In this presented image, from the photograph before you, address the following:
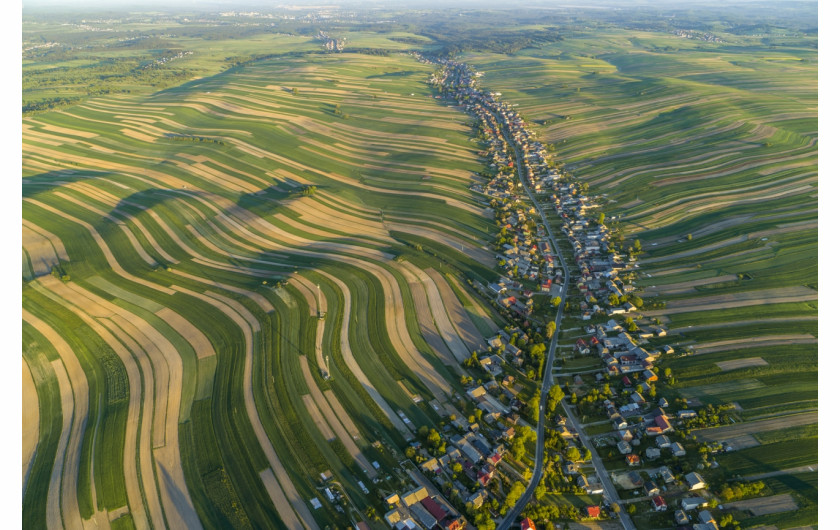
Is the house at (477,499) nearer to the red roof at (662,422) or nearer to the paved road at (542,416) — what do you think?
the paved road at (542,416)

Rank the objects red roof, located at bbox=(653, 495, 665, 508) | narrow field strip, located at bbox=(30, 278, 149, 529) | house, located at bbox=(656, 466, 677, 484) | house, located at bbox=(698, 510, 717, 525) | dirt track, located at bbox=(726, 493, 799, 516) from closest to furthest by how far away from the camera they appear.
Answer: house, located at bbox=(698, 510, 717, 525) < dirt track, located at bbox=(726, 493, 799, 516) < narrow field strip, located at bbox=(30, 278, 149, 529) < red roof, located at bbox=(653, 495, 665, 508) < house, located at bbox=(656, 466, 677, 484)

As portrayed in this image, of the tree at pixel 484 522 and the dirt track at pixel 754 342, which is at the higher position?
the dirt track at pixel 754 342

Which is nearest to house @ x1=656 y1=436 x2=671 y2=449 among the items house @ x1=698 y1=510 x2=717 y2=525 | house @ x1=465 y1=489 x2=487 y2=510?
house @ x1=698 y1=510 x2=717 y2=525

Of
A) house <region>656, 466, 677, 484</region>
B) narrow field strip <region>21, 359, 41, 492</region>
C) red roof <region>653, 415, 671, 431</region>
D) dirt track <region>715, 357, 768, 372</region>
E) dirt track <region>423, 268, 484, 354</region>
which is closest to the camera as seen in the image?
house <region>656, 466, 677, 484</region>

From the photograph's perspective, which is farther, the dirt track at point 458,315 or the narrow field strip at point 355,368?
the dirt track at point 458,315

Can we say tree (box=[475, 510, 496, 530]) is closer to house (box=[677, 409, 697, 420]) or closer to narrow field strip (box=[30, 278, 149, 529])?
house (box=[677, 409, 697, 420])

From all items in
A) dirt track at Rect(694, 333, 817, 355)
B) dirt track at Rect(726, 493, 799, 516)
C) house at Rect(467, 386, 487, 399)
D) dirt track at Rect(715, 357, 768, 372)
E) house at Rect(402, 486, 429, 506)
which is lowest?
house at Rect(402, 486, 429, 506)

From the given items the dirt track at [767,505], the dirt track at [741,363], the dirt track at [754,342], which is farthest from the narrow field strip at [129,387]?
the dirt track at [754,342]

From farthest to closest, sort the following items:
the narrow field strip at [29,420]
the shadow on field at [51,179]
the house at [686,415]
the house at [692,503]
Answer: the shadow on field at [51,179] → the house at [686,415] → the narrow field strip at [29,420] → the house at [692,503]
